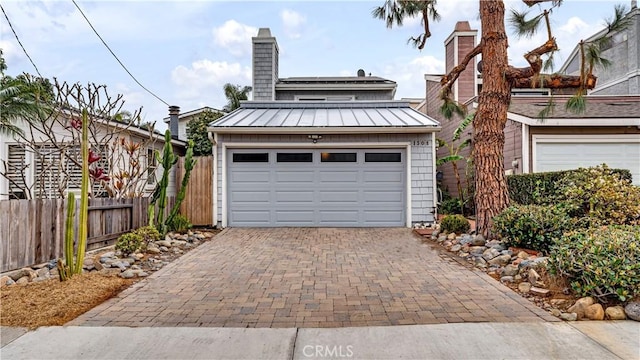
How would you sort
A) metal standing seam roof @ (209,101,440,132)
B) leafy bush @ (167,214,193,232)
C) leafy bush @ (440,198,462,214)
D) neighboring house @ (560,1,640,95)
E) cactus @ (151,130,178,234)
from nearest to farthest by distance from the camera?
cactus @ (151,130,178,234)
leafy bush @ (167,214,193,232)
metal standing seam roof @ (209,101,440,132)
leafy bush @ (440,198,462,214)
neighboring house @ (560,1,640,95)

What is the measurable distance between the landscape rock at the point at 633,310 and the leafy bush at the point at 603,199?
2.50 meters

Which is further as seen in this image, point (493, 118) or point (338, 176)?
point (338, 176)

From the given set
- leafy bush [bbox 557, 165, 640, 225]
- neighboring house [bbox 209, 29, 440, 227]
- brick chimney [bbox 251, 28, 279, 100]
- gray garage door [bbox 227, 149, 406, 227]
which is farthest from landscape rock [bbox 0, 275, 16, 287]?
brick chimney [bbox 251, 28, 279, 100]

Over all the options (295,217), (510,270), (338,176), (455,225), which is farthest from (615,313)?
(295,217)

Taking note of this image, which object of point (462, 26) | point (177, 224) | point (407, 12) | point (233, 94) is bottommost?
point (177, 224)

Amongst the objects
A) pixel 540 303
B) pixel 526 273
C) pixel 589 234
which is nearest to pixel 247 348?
pixel 540 303

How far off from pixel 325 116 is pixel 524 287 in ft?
24.7

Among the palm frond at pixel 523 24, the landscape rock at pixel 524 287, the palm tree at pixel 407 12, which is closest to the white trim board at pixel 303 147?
the palm tree at pixel 407 12

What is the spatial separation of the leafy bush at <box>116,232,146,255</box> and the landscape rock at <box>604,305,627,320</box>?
21.8 ft

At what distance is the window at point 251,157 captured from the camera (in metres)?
10.0

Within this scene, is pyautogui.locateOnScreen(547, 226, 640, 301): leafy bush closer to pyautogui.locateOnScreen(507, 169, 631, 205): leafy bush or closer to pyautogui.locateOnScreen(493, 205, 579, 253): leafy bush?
pyautogui.locateOnScreen(493, 205, 579, 253): leafy bush

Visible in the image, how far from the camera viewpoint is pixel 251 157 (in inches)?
396

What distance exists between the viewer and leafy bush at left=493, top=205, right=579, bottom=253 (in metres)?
5.91

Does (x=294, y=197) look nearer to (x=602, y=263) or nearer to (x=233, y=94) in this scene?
(x=602, y=263)
